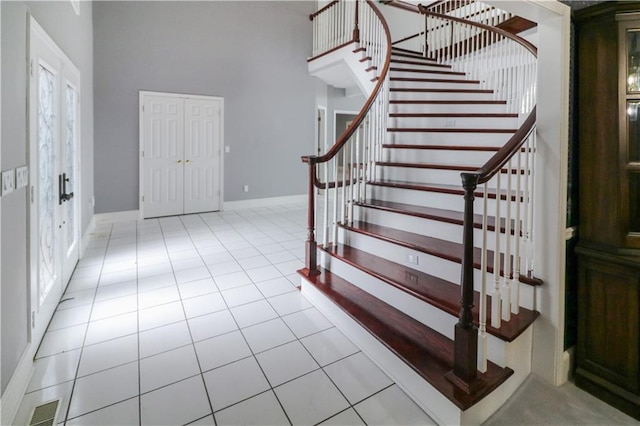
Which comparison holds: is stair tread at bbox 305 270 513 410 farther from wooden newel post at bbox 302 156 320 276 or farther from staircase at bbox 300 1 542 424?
wooden newel post at bbox 302 156 320 276

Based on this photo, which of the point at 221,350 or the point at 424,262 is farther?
the point at 424,262

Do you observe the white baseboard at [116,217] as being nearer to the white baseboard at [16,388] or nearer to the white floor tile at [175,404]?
the white baseboard at [16,388]

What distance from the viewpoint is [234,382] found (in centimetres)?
185

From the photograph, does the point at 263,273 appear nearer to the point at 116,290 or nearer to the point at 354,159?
the point at 116,290

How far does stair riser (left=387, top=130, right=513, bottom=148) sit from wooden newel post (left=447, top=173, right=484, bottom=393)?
7.16ft

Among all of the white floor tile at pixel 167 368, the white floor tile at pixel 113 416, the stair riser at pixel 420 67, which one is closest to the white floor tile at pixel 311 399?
the white floor tile at pixel 167 368

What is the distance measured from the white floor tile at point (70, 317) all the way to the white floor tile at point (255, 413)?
5.08 feet

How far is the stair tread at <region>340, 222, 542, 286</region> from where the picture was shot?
2.05 metres

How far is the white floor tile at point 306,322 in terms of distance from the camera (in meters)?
2.37

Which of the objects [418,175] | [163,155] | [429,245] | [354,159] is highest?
[163,155]

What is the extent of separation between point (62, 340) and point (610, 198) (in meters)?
3.35

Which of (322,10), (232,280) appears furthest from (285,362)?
(322,10)

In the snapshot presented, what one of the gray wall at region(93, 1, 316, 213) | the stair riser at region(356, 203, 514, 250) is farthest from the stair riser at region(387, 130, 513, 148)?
the gray wall at region(93, 1, 316, 213)

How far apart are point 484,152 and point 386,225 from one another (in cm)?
120
